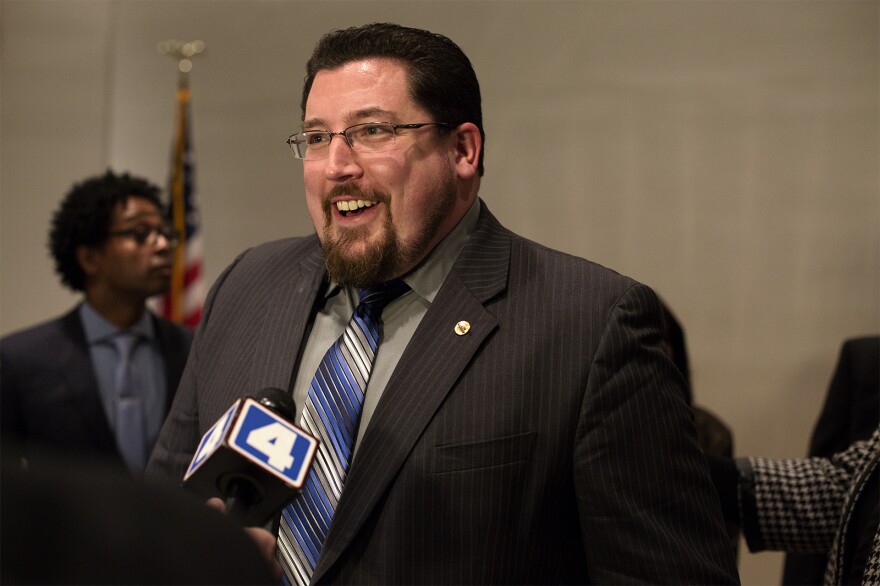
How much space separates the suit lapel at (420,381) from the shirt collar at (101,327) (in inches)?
93.3

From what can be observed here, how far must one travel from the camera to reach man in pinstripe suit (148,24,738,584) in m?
1.61

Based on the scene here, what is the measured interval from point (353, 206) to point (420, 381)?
0.35 m

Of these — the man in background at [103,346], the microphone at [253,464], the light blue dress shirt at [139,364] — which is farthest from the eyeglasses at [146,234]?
the microphone at [253,464]

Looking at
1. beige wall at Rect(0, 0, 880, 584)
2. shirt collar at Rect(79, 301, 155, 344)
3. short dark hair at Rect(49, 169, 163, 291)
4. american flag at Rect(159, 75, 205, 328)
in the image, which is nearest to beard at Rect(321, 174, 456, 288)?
shirt collar at Rect(79, 301, 155, 344)

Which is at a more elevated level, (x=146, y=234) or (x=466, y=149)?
(x=466, y=149)

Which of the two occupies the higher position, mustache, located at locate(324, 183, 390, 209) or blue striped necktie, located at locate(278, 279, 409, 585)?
mustache, located at locate(324, 183, 390, 209)

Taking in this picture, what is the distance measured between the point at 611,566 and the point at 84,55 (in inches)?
186

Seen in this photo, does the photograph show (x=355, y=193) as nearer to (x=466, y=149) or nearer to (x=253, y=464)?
(x=466, y=149)

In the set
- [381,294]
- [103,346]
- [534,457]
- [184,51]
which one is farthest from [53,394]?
[534,457]

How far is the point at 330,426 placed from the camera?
67.5 inches

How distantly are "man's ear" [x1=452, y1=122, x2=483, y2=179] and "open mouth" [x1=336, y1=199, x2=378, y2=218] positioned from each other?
21 centimetres

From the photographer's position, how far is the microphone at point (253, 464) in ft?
4.24

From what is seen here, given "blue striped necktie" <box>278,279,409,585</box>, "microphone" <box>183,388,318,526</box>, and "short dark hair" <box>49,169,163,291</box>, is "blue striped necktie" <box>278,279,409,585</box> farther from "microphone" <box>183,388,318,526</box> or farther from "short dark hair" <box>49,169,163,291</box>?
"short dark hair" <box>49,169,163,291</box>

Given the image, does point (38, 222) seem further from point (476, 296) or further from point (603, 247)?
point (476, 296)
